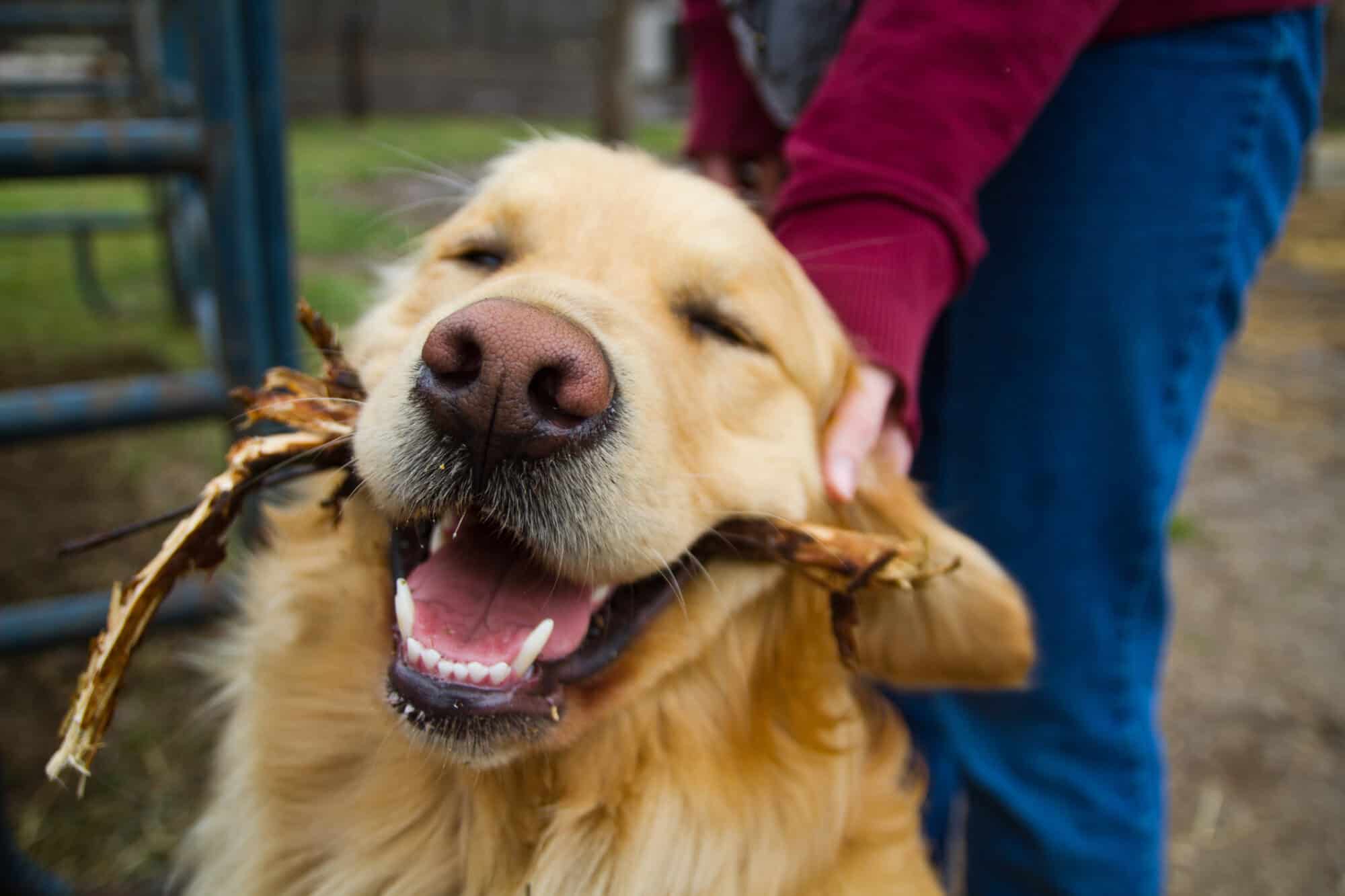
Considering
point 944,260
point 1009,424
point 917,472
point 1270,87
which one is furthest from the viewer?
point 917,472

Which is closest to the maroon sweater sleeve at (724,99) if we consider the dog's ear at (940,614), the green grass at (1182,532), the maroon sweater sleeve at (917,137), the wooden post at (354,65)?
the maroon sweater sleeve at (917,137)

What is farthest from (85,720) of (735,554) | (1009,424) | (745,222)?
(1009,424)

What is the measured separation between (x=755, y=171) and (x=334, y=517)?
1292 mm

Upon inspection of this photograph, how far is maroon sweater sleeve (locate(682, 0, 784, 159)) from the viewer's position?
2.10m

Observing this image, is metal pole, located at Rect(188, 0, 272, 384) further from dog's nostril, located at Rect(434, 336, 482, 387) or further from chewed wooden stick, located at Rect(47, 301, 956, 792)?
dog's nostril, located at Rect(434, 336, 482, 387)

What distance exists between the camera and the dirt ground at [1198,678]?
2.32 m

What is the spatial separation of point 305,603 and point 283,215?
0.94 metres

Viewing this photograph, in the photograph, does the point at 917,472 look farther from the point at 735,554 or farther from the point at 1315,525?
the point at 1315,525

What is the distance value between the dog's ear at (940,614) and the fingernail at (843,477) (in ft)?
0.57

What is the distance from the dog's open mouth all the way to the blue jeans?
77 centimetres

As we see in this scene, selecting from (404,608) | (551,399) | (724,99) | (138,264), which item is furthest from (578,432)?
(138,264)

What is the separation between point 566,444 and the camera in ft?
3.68

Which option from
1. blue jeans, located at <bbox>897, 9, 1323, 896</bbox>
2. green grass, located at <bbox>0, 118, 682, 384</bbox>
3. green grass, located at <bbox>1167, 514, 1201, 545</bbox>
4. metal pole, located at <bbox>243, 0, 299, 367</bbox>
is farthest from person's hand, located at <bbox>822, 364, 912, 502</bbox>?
green grass, located at <bbox>1167, 514, 1201, 545</bbox>

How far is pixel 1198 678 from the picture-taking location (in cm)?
325
